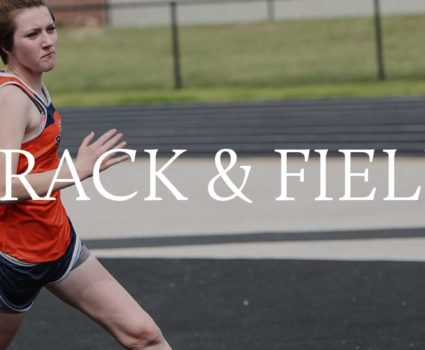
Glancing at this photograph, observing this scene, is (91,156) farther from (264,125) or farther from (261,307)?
(264,125)

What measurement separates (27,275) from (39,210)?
0.89ft

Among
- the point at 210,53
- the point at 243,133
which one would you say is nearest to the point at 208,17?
the point at 210,53

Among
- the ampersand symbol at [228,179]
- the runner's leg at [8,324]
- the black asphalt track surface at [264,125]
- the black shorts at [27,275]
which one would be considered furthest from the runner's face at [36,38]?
the black asphalt track surface at [264,125]

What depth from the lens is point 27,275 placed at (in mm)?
5090

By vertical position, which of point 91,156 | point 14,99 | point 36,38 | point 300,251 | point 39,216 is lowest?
point 300,251

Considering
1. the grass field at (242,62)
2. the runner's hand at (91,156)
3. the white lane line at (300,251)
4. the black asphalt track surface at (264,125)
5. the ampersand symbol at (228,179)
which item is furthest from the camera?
the grass field at (242,62)

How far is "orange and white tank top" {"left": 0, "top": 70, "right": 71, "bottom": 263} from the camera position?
491cm

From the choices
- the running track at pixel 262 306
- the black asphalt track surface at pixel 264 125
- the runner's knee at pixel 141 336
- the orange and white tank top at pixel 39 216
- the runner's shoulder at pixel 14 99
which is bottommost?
the black asphalt track surface at pixel 264 125

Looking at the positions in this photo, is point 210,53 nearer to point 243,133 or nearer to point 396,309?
point 243,133

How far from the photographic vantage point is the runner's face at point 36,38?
484 cm

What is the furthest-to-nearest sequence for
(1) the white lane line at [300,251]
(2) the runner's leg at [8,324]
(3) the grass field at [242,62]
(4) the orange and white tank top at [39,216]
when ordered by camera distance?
1. (3) the grass field at [242,62]
2. (1) the white lane line at [300,251]
3. (2) the runner's leg at [8,324]
4. (4) the orange and white tank top at [39,216]

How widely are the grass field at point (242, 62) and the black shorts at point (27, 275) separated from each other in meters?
12.3

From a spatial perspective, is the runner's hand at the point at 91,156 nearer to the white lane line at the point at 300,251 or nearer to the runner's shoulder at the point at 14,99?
the runner's shoulder at the point at 14,99

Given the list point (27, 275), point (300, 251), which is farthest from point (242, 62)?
point (27, 275)
